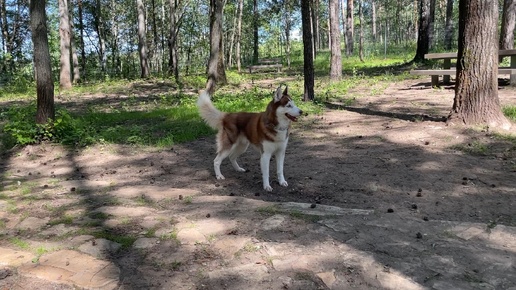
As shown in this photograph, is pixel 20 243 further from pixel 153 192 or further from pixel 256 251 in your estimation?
pixel 256 251

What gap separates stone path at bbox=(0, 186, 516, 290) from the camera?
9.73 feet

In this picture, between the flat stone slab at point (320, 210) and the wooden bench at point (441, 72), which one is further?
the wooden bench at point (441, 72)

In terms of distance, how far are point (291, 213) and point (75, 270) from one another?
2012 mm

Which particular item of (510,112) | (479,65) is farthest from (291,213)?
(510,112)

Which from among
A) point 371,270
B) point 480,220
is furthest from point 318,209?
point 480,220

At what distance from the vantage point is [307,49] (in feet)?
36.6

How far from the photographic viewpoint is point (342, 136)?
8.27 meters

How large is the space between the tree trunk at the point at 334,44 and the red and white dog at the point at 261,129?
10.7 m

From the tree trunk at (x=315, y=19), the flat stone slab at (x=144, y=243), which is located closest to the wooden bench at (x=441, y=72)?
the flat stone slab at (x=144, y=243)

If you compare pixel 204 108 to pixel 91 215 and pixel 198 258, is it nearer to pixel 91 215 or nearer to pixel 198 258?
pixel 91 215

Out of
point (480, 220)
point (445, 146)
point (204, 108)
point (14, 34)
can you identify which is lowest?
point (480, 220)

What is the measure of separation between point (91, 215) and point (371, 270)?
2.89 meters

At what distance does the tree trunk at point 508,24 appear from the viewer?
1430 cm

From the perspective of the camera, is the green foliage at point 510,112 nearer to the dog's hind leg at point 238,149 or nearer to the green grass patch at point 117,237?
the dog's hind leg at point 238,149
